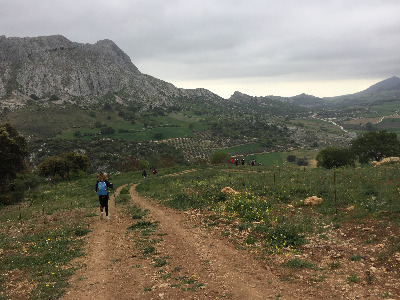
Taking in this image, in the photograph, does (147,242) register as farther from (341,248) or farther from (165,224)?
(341,248)

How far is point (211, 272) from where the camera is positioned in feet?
30.5

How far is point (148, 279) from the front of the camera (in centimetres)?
895

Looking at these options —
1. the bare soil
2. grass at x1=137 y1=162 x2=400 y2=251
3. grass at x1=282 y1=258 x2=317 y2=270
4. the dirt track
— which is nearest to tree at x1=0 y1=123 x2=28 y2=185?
grass at x1=137 y1=162 x2=400 y2=251

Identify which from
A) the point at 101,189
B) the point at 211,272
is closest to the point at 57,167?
the point at 101,189

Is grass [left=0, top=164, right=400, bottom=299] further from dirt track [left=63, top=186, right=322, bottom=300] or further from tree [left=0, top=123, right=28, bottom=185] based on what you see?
tree [left=0, top=123, right=28, bottom=185]

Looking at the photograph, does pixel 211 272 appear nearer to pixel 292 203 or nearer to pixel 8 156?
pixel 292 203

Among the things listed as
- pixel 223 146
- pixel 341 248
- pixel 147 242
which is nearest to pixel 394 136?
pixel 341 248

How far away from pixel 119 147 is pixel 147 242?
423 feet

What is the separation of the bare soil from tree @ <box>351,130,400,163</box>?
5613 centimetres

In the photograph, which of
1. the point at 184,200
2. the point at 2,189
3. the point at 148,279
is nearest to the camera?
the point at 148,279

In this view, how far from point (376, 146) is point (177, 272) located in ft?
207

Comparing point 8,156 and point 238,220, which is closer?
point 238,220

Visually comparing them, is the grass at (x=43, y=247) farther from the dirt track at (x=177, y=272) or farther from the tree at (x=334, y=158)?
the tree at (x=334, y=158)

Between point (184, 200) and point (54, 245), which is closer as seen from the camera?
point (54, 245)
